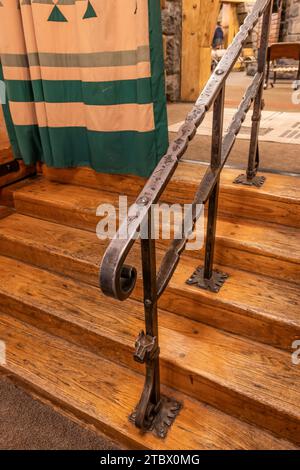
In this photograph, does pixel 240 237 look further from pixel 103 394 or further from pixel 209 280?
pixel 103 394

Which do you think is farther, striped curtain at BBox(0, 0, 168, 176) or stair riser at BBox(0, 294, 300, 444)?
striped curtain at BBox(0, 0, 168, 176)

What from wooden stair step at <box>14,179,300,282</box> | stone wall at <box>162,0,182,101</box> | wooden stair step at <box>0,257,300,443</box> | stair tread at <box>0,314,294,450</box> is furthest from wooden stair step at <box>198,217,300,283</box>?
stone wall at <box>162,0,182,101</box>

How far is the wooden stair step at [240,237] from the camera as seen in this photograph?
1586mm

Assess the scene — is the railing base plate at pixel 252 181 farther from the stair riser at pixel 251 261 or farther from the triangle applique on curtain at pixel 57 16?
the triangle applique on curtain at pixel 57 16

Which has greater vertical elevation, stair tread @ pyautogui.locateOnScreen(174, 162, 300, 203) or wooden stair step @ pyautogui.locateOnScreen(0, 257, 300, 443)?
stair tread @ pyautogui.locateOnScreen(174, 162, 300, 203)

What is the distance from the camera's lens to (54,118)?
7.02ft

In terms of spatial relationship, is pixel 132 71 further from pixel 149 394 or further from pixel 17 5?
pixel 149 394

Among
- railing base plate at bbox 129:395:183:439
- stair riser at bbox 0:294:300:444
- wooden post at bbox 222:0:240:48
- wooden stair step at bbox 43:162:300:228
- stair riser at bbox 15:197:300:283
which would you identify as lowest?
railing base plate at bbox 129:395:183:439

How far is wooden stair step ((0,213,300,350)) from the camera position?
142 cm

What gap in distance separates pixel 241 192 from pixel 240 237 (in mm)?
277

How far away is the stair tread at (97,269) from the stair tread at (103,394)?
397 millimetres

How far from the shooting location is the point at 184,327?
1.56 meters

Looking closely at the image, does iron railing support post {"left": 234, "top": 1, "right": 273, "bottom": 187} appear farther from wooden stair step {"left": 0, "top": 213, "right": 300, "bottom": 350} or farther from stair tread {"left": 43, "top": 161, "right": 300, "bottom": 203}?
wooden stair step {"left": 0, "top": 213, "right": 300, "bottom": 350}

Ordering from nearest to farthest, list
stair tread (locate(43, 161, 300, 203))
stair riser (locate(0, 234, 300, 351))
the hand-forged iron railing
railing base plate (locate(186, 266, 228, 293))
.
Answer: the hand-forged iron railing < stair riser (locate(0, 234, 300, 351)) < railing base plate (locate(186, 266, 228, 293)) < stair tread (locate(43, 161, 300, 203))
